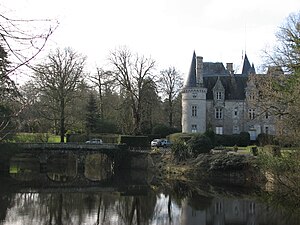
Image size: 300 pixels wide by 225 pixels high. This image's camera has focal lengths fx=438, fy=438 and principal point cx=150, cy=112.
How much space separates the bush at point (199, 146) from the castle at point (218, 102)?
36.2 feet

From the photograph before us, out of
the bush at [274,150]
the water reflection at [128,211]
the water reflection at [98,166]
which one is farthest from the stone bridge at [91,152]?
the bush at [274,150]

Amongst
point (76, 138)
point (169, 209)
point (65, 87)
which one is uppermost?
point (65, 87)

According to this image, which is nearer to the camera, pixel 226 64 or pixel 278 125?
pixel 278 125

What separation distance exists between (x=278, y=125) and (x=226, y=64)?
28.2m

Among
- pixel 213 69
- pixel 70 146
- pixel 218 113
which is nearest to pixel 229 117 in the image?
pixel 218 113

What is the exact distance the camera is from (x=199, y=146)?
3067 cm

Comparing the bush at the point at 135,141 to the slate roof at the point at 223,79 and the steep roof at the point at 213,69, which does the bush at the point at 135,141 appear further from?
the steep roof at the point at 213,69

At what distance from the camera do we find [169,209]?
1830 cm

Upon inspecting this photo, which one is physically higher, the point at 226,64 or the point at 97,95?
the point at 226,64

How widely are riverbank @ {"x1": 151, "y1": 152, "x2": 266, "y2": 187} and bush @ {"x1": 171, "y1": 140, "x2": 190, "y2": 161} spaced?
0.46m

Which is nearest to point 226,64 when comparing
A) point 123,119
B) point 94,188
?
point 123,119

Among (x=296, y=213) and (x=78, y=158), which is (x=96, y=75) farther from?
(x=296, y=213)

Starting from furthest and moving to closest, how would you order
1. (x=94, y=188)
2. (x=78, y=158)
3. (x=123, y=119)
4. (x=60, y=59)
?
(x=123, y=119), (x=60, y=59), (x=78, y=158), (x=94, y=188)

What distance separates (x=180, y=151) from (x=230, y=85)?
15739mm
